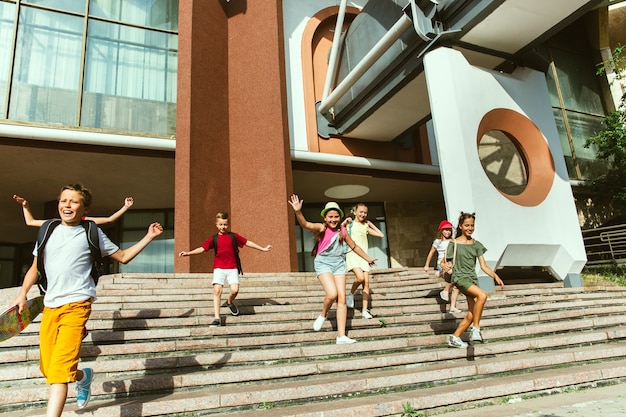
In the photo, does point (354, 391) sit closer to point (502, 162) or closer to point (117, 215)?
point (117, 215)

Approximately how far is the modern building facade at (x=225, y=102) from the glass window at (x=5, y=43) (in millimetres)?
40

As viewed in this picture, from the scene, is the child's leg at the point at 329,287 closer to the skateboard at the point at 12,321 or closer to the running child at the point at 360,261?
the running child at the point at 360,261

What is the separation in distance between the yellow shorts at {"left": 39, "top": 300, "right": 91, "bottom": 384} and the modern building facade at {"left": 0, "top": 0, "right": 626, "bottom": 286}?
721 cm

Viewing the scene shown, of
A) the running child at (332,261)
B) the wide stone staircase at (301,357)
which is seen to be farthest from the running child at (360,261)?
the running child at (332,261)

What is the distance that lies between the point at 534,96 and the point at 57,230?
1120cm

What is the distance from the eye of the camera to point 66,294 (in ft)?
9.27

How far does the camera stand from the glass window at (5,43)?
1035 centimetres

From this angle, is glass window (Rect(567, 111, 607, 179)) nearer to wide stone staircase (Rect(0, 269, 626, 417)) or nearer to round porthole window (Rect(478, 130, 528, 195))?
round porthole window (Rect(478, 130, 528, 195))

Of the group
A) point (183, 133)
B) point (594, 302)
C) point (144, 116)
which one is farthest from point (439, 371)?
point (144, 116)

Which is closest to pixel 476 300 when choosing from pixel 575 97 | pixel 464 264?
pixel 464 264

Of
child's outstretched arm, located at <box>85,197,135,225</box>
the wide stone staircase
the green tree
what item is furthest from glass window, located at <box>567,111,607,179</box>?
child's outstretched arm, located at <box>85,197,135,225</box>

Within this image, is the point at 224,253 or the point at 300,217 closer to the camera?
the point at 300,217

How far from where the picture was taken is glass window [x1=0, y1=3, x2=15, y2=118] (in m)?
10.4

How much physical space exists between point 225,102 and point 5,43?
18.6ft
